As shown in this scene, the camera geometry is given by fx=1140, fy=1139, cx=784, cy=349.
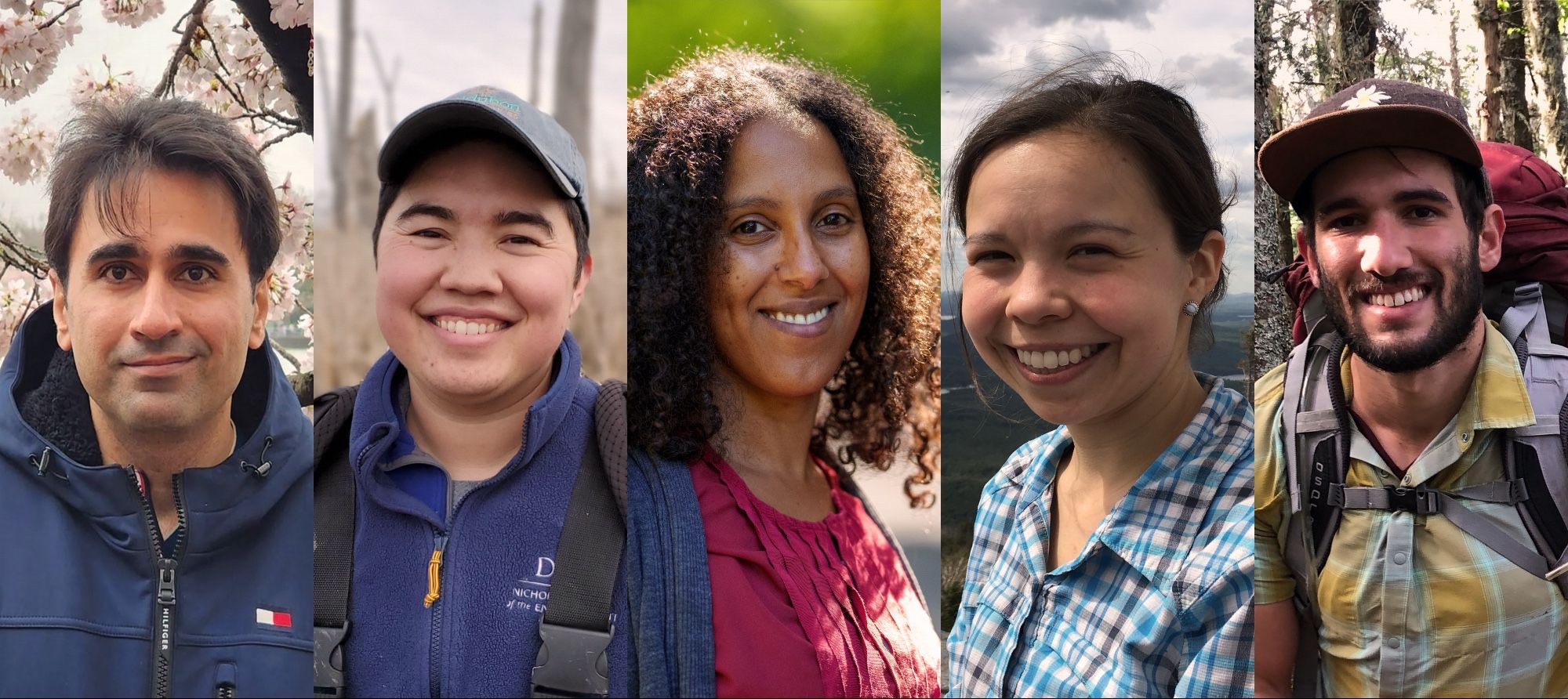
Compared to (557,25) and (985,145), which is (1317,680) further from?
(557,25)

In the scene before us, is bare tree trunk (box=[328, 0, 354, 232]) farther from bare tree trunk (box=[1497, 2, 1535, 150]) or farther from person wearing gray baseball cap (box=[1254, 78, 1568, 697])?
bare tree trunk (box=[1497, 2, 1535, 150])

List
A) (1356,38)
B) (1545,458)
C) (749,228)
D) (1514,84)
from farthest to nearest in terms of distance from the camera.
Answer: (1514,84)
(1356,38)
(1545,458)
(749,228)

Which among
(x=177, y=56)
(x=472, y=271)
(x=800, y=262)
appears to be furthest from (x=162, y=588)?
(x=800, y=262)

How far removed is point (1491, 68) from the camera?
3.22 m

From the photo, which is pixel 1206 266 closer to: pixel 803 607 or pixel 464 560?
pixel 803 607

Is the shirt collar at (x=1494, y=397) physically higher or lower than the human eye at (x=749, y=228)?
lower

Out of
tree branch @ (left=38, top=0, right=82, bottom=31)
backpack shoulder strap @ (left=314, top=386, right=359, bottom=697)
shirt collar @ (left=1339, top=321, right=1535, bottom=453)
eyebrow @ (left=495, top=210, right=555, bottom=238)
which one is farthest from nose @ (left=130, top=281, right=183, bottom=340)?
shirt collar @ (left=1339, top=321, right=1535, bottom=453)

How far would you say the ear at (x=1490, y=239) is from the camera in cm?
296

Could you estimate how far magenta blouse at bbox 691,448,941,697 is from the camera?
2709mm

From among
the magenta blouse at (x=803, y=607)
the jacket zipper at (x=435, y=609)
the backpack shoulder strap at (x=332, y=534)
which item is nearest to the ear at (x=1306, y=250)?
the magenta blouse at (x=803, y=607)

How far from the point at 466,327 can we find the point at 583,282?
307 mm

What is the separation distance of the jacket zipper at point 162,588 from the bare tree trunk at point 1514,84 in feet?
12.4

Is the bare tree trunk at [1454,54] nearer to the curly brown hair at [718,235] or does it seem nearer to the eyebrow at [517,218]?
the curly brown hair at [718,235]

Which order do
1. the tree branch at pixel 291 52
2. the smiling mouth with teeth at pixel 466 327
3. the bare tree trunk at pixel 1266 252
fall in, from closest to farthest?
the smiling mouth with teeth at pixel 466 327 → the bare tree trunk at pixel 1266 252 → the tree branch at pixel 291 52
